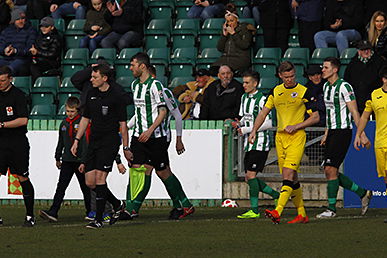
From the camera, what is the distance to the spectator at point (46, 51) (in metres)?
20.1

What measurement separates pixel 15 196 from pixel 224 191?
353 cm

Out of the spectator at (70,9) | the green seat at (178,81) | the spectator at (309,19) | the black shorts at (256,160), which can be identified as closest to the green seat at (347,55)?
the spectator at (309,19)

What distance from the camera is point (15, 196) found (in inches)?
675

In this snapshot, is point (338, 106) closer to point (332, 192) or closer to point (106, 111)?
point (332, 192)

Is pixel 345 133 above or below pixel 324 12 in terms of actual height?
below

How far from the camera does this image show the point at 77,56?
2028 cm

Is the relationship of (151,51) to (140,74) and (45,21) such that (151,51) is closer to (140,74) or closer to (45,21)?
(45,21)

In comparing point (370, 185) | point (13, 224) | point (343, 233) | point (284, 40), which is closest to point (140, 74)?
point (13, 224)

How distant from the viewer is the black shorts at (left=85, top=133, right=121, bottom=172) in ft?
40.6

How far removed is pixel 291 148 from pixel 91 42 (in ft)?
27.9

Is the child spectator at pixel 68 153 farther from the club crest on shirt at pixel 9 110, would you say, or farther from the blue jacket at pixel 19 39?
the blue jacket at pixel 19 39

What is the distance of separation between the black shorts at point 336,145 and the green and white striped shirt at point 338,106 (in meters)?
0.08

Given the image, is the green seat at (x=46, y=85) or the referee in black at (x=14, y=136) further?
the green seat at (x=46, y=85)

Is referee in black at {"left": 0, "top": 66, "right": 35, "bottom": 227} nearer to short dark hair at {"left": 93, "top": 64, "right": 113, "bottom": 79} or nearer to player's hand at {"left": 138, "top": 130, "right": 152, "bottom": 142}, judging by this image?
short dark hair at {"left": 93, "top": 64, "right": 113, "bottom": 79}
